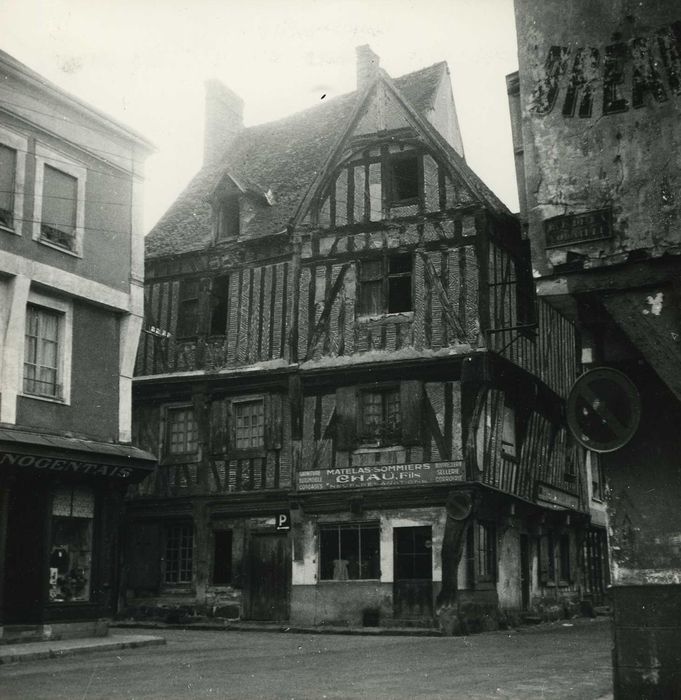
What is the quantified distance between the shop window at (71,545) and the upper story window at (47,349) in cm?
165

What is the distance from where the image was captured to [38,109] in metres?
15.3

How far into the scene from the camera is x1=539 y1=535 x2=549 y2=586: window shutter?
22.2 m

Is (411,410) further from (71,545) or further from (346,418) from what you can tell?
(71,545)

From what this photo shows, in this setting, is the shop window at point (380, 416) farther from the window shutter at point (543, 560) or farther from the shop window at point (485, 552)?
the window shutter at point (543, 560)

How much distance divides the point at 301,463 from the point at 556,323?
Answer: 7693mm

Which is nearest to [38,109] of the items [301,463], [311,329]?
[311,329]

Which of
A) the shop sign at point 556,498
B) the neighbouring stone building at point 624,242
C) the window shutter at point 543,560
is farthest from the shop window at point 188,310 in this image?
the neighbouring stone building at point 624,242

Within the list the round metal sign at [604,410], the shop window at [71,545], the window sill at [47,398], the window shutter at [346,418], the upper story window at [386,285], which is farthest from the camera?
the upper story window at [386,285]

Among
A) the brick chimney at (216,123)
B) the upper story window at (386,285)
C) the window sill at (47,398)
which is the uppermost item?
the brick chimney at (216,123)

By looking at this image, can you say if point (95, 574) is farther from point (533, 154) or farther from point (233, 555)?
point (533, 154)

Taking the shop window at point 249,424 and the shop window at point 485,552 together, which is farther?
the shop window at point 249,424

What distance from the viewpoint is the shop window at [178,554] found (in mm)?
21203

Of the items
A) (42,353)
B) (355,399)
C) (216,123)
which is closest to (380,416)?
(355,399)

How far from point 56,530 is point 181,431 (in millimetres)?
6636
